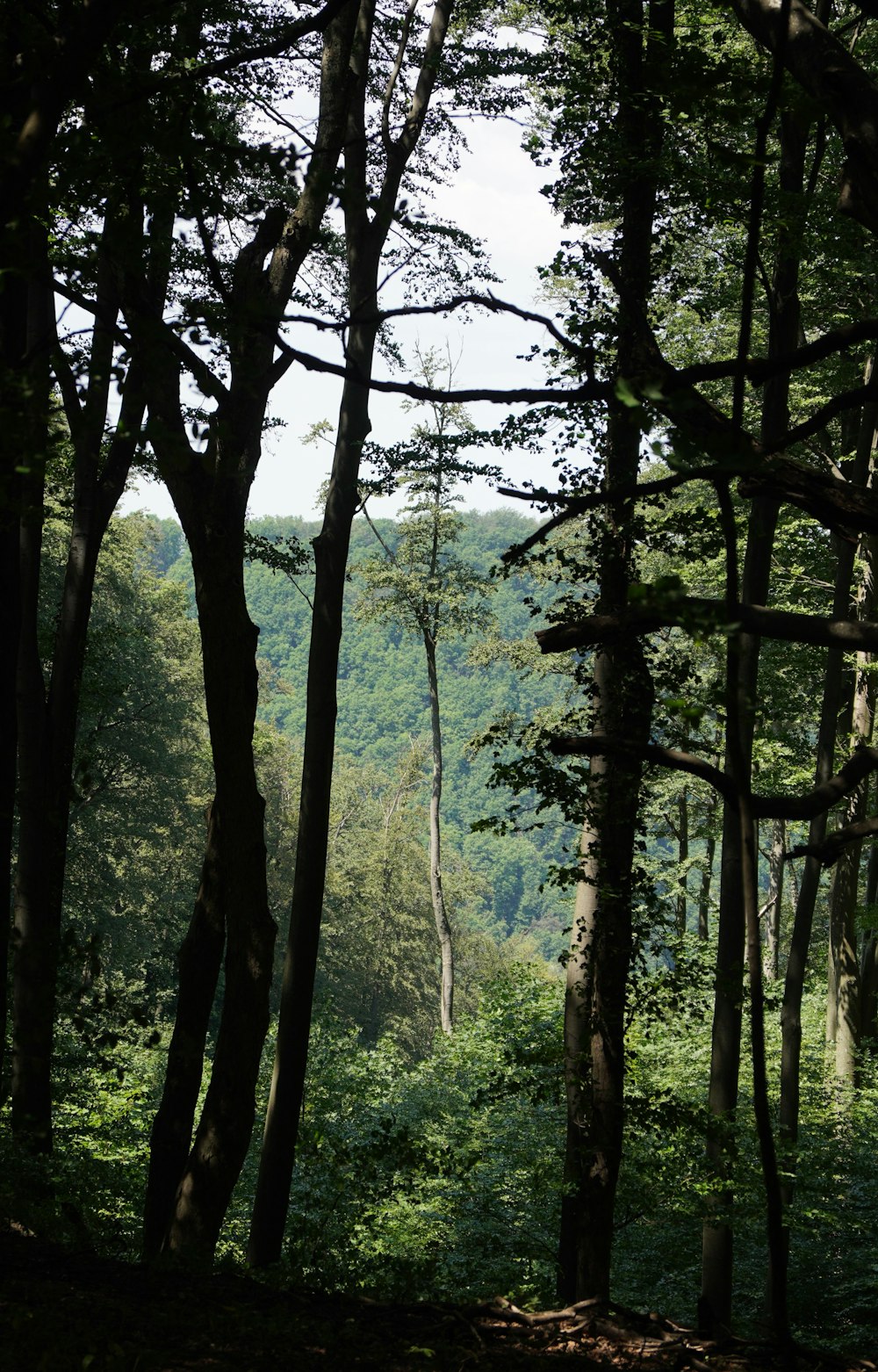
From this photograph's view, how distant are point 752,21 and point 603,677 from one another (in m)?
3.89

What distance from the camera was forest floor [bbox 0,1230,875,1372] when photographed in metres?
3.10

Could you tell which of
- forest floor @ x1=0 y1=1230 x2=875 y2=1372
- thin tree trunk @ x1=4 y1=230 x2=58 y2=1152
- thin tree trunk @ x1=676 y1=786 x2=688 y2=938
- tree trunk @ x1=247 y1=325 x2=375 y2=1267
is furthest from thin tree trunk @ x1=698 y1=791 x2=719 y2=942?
forest floor @ x1=0 y1=1230 x2=875 y2=1372

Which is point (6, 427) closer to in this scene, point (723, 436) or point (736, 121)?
point (723, 436)

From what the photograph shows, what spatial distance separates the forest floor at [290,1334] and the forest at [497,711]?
0.08 feet

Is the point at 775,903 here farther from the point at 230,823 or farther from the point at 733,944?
the point at 230,823

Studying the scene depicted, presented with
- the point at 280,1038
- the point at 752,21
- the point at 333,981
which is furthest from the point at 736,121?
the point at 333,981

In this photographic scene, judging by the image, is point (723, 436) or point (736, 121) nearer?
point (723, 436)

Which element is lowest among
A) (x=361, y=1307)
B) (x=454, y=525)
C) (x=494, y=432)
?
(x=361, y=1307)

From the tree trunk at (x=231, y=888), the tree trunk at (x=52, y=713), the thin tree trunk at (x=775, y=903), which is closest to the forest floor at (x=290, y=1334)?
the tree trunk at (x=231, y=888)

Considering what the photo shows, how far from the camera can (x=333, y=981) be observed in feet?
129

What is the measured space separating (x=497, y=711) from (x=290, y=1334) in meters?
8.01

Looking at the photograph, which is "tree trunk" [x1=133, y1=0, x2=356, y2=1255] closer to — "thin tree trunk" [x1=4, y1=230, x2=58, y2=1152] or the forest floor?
"thin tree trunk" [x1=4, y1=230, x2=58, y2=1152]

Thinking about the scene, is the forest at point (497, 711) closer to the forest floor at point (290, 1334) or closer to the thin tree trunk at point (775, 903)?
the forest floor at point (290, 1334)

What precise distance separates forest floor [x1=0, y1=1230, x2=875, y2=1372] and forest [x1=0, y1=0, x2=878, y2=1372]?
25mm
